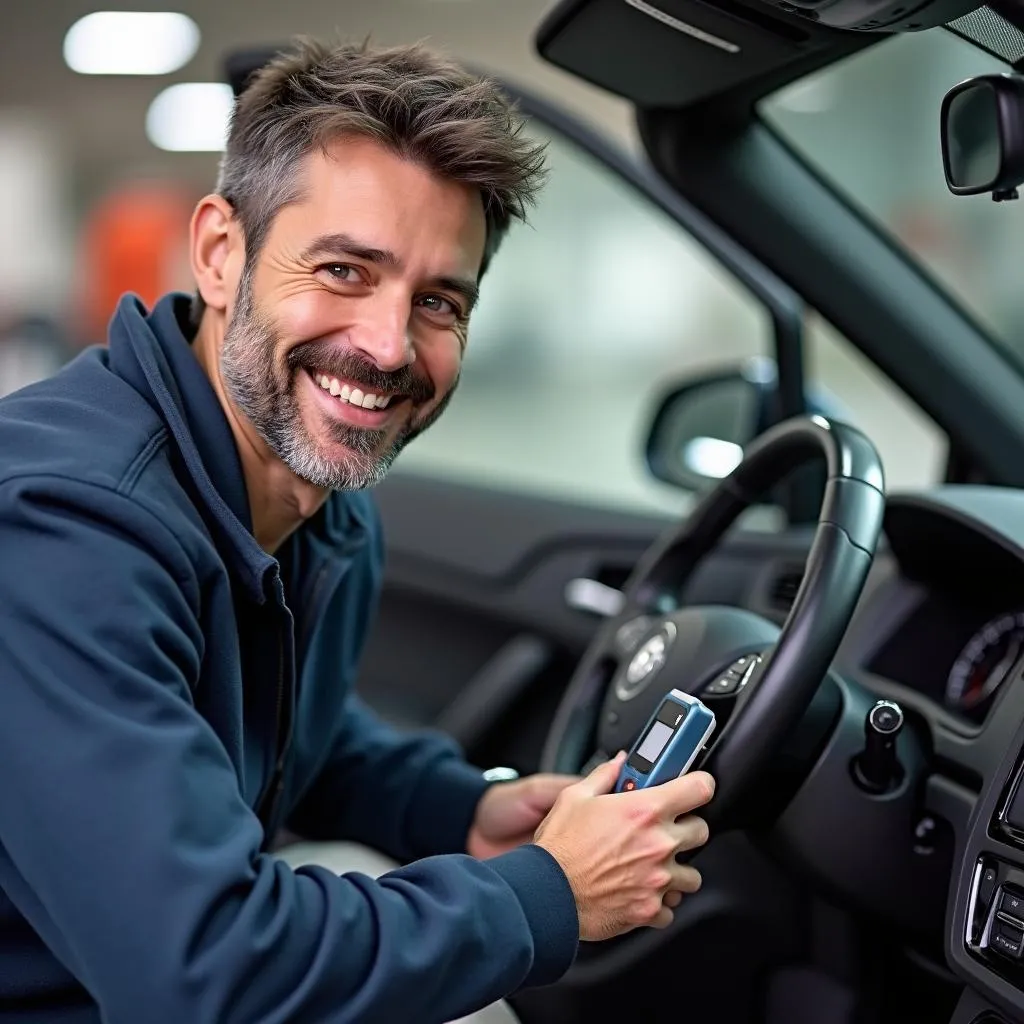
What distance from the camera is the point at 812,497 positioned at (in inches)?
87.7

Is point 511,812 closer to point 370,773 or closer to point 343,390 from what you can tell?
point 370,773

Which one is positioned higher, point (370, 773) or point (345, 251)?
point (345, 251)

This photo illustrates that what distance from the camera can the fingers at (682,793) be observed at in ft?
3.66

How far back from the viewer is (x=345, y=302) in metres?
1.22

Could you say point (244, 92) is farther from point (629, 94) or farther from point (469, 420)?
point (469, 420)

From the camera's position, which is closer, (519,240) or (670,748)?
(670,748)

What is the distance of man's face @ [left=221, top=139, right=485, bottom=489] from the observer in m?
1.20

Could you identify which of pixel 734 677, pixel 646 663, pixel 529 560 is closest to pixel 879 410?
pixel 529 560

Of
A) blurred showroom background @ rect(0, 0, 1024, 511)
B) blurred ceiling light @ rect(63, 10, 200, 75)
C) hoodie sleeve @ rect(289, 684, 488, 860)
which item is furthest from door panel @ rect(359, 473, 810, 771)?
blurred ceiling light @ rect(63, 10, 200, 75)

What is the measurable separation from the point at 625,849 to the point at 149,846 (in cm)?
39

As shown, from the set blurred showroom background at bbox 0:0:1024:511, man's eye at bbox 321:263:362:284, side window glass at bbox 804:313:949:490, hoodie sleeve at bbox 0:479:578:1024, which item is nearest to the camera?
hoodie sleeve at bbox 0:479:578:1024

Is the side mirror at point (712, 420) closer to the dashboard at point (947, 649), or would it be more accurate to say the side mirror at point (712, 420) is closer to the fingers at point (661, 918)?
the dashboard at point (947, 649)

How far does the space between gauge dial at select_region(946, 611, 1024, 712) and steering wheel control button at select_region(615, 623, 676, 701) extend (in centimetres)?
38

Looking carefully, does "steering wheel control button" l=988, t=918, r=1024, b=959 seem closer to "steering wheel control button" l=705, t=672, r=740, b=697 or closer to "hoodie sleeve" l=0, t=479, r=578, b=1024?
"steering wheel control button" l=705, t=672, r=740, b=697
